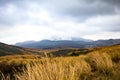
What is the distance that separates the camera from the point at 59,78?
5102mm

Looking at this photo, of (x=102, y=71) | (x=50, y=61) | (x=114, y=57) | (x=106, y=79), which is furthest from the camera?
(x=114, y=57)

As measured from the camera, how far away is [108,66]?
9.85 m

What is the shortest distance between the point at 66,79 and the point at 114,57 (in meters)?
9.16

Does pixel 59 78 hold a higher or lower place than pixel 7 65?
higher

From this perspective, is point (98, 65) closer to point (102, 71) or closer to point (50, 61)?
point (102, 71)

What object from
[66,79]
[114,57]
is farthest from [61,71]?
[114,57]

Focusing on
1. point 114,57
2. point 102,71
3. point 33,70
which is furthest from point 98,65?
point 33,70

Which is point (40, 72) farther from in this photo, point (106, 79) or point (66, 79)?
point (106, 79)

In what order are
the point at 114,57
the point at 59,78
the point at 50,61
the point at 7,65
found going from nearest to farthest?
1. the point at 59,78
2. the point at 50,61
3. the point at 114,57
4. the point at 7,65

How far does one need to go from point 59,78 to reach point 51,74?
0.29m

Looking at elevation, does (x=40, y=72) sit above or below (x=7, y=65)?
above

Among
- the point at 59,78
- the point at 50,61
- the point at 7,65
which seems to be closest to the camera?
the point at 59,78

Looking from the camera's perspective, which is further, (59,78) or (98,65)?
(98,65)

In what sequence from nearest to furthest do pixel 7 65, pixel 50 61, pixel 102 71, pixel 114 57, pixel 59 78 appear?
1. pixel 59 78
2. pixel 50 61
3. pixel 102 71
4. pixel 114 57
5. pixel 7 65
